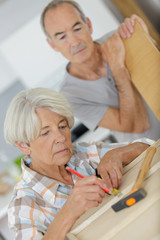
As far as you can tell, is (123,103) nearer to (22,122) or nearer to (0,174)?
(22,122)

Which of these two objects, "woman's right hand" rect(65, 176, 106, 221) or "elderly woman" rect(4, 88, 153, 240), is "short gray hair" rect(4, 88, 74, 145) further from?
"woman's right hand" rect(65, 176, 106, 221)

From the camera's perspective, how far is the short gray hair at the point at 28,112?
1.99 feet

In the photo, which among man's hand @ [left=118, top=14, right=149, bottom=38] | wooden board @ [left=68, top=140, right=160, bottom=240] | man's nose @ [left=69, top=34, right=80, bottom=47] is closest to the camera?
wooden board @ [left=68, top=140, right=160, bottom=240]

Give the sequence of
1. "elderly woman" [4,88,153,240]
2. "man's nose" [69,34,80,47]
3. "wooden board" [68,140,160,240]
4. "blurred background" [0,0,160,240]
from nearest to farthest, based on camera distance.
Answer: "wooden board" [68,140,160,240]
"elderly woman" [4,88,153,240]
"man's nose" [69,34,80,47]
"blurred background" [0,0,160,240]

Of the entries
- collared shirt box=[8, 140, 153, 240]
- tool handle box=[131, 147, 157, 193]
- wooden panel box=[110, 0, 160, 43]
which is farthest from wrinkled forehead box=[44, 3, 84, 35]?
tool handle box=[131, 147, 157, 193]

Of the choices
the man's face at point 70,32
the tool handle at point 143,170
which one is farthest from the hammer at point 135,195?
the man's face at point 70,32

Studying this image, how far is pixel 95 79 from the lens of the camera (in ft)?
2.94

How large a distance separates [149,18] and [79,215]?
2.46ft

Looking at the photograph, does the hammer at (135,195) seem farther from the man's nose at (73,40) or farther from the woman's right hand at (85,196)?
the man's nose at (73,40)

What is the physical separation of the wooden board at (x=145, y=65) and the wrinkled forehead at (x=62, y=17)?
6.9 inches

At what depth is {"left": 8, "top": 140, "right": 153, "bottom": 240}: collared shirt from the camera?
21.8 inches

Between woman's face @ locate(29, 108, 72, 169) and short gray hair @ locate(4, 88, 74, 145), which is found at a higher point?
short gray hair @ locate(4, 88, 74, 145)

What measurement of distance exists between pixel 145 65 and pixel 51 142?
256 mm

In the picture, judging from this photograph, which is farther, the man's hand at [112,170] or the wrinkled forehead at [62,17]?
the wrinkled forehead at [62,17]
